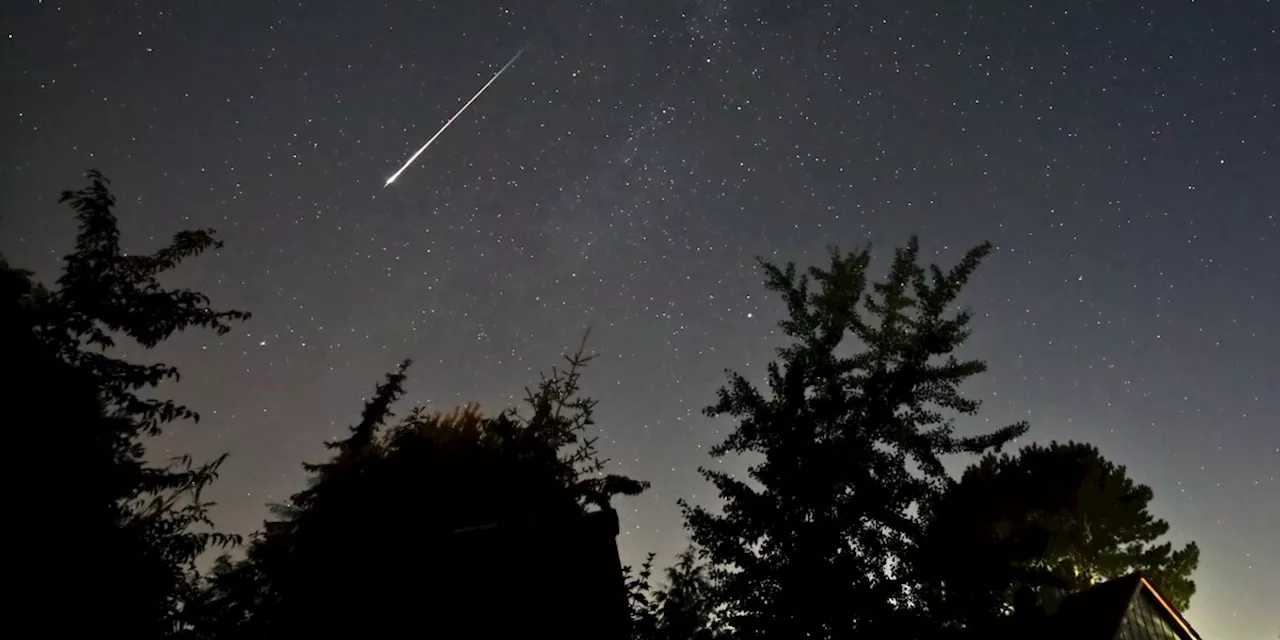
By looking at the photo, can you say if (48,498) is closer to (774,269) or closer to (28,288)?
(28,288)

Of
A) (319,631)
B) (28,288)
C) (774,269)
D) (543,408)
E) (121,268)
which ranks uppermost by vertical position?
(774,269)

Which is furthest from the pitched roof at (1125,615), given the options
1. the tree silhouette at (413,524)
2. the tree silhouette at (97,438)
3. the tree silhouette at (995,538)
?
the tree silhouette at (97,438)

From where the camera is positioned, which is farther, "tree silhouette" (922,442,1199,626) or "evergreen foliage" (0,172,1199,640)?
"tree silhouette" (922,442,1199,626)

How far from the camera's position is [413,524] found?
46.1 feet

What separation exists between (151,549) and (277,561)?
7.31 m

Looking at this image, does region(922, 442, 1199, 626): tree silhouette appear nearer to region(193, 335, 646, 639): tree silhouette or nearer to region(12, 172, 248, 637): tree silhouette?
region(193, 335, 646, 639): tree silhouette

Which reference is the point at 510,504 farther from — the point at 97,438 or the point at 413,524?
the point at 97,438

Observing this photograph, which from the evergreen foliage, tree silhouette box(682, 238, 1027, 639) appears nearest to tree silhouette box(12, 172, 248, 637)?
the evergreen foliage

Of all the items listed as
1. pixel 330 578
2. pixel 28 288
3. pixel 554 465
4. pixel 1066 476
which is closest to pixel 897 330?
pixel 1066 476

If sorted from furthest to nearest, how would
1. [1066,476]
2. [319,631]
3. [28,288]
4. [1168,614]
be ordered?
[1066,476] → [1168,614] → [319,631] → [28,288]

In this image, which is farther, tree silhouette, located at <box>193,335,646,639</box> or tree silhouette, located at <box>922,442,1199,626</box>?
tree silhouette, located at <box>922,442,1199,626</box>

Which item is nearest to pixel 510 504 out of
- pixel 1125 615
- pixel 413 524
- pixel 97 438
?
pixel 413 524

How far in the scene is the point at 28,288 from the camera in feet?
29.1

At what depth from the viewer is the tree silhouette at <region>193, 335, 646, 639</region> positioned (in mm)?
10203
